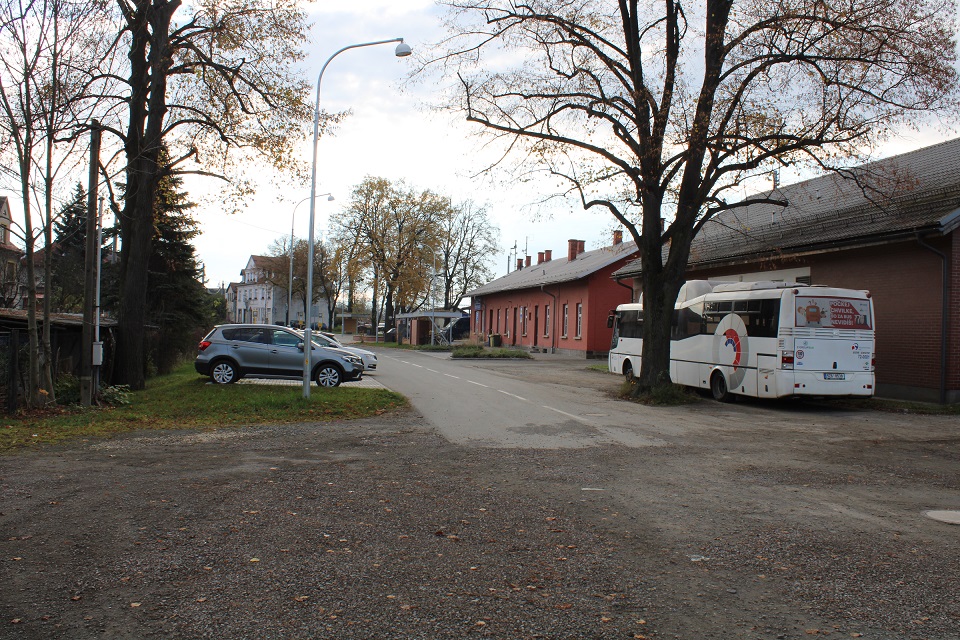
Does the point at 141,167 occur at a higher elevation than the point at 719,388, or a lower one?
higher

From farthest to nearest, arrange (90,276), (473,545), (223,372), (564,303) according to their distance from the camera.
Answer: (564,303) → (223,372) → (90,276) → (473,545)

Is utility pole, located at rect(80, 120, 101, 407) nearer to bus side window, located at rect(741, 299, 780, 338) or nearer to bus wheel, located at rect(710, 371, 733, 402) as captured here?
bus side window, located at rect(741, 299, 780, 338)

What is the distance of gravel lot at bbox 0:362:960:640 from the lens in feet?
13.2

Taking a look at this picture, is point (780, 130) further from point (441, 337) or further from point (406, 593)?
point (441, 337)

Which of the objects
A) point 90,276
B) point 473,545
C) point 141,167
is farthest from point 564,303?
point 473,545

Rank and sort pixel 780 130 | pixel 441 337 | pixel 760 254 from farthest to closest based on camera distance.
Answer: pixel 441 337, pixel 760 254, pixel 780 130

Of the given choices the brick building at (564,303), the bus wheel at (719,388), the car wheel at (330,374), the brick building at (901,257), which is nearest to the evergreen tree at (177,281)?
the car wheel at (330,374)

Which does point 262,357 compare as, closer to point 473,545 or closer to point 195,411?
point 195,411

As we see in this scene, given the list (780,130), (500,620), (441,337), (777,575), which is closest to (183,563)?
(500,620)

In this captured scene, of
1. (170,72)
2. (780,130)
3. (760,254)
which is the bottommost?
(760,254)

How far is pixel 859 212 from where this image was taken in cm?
1972

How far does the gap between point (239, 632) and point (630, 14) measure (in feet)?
59.5

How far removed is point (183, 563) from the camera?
4.88m

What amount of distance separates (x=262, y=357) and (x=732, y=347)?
11975mm
